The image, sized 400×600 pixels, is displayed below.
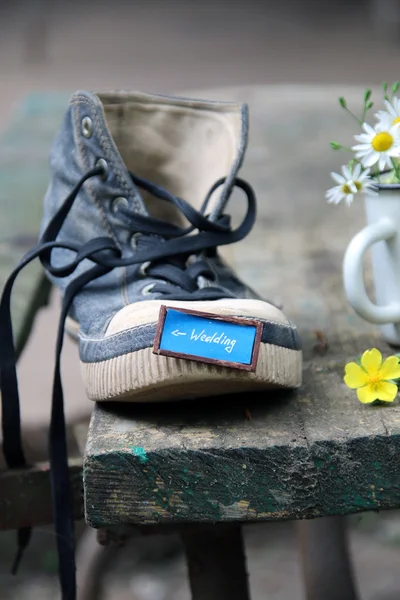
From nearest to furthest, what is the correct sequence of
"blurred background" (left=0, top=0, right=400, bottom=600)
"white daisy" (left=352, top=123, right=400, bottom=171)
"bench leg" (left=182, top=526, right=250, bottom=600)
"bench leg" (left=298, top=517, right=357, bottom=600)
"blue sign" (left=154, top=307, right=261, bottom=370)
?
"blue sign" (left=154, top=307, right=261, bottom=370)
"white daisy" (left=352, top=123, right=400, bottom=171)
"bench leg" (left=182, top=526, right=250, bottom=600)
"bench leg" (left=298, top=517, right=357, bottom=600)
"blurred background" (left=0, top=0, right=400, bottom=600)

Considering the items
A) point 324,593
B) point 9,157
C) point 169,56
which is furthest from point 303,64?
point 324,593

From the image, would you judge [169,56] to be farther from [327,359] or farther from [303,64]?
[327,359]

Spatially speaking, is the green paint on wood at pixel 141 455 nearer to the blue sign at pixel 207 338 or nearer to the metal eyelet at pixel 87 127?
the blue sign at pixel 207 338

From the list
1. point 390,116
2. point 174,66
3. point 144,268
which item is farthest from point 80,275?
point 174,66

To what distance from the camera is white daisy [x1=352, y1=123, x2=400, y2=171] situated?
72 cm

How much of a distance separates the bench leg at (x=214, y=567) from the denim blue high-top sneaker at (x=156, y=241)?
28 cm

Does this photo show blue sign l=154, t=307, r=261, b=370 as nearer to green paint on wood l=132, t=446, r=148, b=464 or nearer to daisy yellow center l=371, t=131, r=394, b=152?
green paint on wood l=132, t=446, r=148, b=464

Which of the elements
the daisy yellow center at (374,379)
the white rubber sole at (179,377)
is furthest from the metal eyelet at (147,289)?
the daisy yellow center at (374,379)

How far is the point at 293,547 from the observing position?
184cm

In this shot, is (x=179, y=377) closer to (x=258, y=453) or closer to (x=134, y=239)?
(x=258, y=453)

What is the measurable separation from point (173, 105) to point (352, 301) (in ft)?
1.11

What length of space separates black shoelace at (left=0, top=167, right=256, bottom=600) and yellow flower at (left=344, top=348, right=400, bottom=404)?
0.15 m

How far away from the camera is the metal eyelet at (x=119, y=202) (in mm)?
Answer: 811

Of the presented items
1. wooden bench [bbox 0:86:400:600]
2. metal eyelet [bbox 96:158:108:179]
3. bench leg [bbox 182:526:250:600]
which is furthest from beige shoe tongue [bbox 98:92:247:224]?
bench leg [bbox 182:526:250:600]
